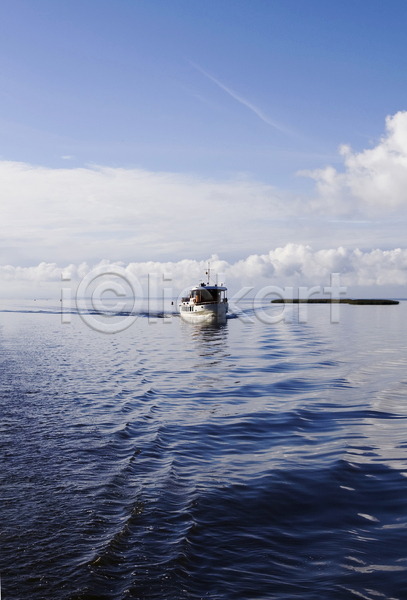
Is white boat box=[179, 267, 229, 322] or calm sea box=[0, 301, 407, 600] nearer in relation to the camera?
calm sea box=[0, 301, 407, 600]

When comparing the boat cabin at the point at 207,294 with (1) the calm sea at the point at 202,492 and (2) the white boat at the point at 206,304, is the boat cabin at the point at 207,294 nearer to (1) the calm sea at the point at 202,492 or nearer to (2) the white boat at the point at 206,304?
(2) the white boat at the point at 206,304

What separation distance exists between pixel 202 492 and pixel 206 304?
5791 centimetres

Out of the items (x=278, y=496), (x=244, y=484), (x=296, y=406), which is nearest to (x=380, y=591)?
(x=278, y=496)

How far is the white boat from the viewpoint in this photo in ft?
218

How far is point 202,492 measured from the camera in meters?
8.24

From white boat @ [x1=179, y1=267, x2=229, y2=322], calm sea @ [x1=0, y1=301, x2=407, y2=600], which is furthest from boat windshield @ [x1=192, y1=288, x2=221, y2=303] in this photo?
calm sea @ [x1=0, y1=301, x2=407, y2=600]

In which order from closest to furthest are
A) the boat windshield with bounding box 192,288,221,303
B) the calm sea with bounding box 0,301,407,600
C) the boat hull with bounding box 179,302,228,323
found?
the calm sea with bounding box 0,301,407,600 → the boat hull with bounding box 179,302,228,323 → the boat windshield with bounding box 192,288,221,303

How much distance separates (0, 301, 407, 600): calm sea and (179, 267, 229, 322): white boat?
47422mm

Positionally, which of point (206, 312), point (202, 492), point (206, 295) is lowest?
point (202, 492)

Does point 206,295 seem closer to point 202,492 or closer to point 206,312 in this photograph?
point 206,312

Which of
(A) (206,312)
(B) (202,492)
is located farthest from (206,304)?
(B) (202,492)

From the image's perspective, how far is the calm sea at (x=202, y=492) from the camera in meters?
5.57

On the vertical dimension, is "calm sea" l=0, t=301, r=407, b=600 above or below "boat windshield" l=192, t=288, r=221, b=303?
below

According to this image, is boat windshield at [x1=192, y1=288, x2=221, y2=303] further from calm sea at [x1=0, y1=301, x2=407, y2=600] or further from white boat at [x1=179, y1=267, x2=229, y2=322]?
calm sea at [x1=0, y1=301, x2=407, y2=600]
